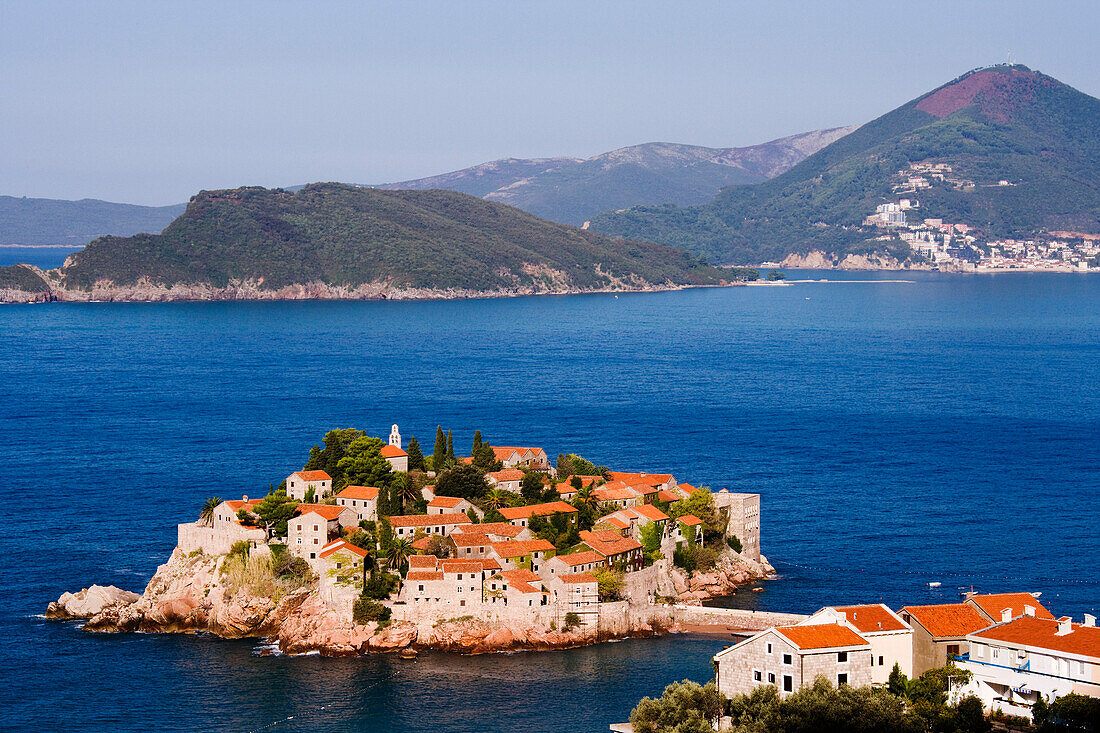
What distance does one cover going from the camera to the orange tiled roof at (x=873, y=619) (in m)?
42.7

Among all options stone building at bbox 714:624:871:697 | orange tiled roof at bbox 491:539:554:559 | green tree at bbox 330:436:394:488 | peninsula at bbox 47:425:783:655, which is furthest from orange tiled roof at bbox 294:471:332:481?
stone building at bbox 714:624:871:697

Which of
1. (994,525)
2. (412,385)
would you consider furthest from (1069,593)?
(412,385)

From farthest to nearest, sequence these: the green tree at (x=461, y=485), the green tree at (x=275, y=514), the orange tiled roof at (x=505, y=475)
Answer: the orange tiled roof at (x=505, y=475) → the green tree at (x=461, y=485) → the green tree at (x=275, y=514)

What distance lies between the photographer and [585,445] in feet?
330

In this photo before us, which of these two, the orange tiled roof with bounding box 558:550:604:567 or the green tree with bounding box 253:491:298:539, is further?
the green tree with bounding box 253:491:298:539

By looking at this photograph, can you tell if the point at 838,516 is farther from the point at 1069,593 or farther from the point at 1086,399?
the point at 1086,399

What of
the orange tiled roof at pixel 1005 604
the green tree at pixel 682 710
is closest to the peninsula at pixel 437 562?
the orange tiled roof at pixel 1005 604

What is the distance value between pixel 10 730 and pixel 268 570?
1327 centimetres

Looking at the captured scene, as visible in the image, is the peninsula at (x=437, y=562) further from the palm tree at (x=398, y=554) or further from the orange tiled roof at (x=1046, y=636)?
the orange tiled roof at (x=1046, y=636)

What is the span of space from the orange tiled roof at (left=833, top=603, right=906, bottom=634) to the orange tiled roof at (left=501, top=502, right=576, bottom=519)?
23088 millimetres

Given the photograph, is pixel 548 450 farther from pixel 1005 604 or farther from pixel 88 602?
pixel 1005 604

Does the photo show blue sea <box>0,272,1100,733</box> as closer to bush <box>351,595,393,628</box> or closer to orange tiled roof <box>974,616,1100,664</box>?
bush <box>351,595,393,628</box>

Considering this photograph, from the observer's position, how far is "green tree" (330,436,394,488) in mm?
67625

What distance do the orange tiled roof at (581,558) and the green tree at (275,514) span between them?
502 inches
